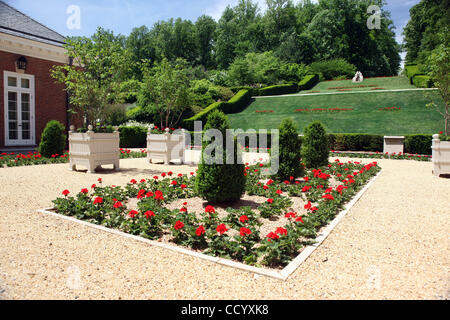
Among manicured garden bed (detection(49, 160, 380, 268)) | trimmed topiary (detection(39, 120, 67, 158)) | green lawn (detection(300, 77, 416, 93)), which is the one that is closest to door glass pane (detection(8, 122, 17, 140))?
trimmed topiary (detection(39, 120, 67, 158))

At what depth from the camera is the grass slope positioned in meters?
18.7

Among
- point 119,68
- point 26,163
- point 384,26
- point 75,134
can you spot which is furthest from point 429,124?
point 384,26

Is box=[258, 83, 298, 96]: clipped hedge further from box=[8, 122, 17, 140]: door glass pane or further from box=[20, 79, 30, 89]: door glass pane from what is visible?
box=[8, 122, 17, 140]: door glass pane

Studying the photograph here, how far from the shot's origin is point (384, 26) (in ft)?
192

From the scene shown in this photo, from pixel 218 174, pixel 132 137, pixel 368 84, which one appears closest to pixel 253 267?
pixel 218 174

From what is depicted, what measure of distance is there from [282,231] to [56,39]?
17.2 m

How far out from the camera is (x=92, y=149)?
8906mm

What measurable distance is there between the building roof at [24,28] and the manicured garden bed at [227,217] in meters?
11.9

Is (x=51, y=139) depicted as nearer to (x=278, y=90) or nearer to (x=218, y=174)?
(x=218, y=174)

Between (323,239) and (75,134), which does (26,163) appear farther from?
(323,239)

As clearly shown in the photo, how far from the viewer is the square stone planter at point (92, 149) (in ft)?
29.2

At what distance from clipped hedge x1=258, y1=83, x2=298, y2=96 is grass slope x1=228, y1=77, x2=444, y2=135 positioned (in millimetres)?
3091

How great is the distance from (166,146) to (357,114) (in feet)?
52.9

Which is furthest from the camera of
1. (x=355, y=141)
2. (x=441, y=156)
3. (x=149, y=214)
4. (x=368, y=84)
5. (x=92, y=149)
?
(x=368, y=84)
